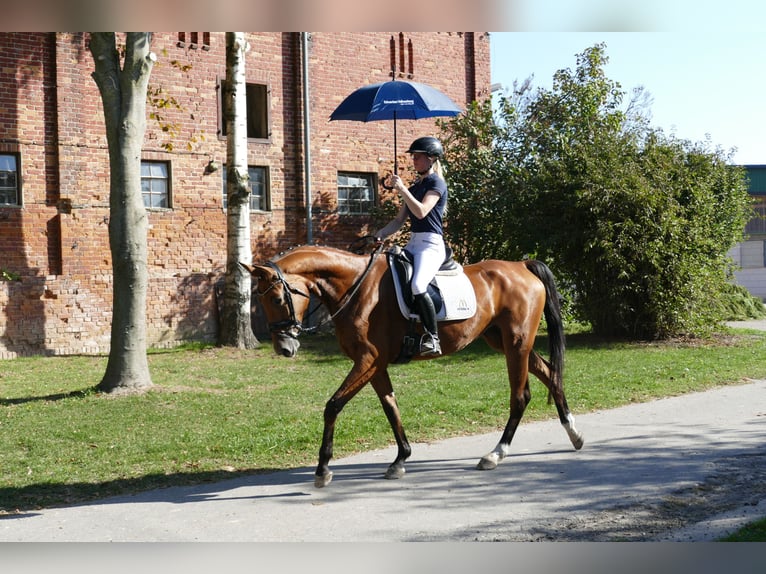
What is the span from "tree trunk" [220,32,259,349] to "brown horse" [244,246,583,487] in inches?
417

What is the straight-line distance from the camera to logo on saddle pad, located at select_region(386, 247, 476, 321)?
294 inches

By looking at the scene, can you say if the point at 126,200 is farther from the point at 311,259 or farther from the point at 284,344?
the point at 284,344

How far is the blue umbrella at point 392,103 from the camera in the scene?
39.9 ft

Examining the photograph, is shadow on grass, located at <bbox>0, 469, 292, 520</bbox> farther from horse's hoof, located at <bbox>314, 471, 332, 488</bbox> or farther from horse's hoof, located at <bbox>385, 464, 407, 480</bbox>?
horse's hoof, located at <bbox>385, 464, 407, 480</bbox>

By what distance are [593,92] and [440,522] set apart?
54.0 ft

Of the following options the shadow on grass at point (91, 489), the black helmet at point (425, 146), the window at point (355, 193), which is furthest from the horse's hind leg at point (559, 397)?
the window at point (355, 193)

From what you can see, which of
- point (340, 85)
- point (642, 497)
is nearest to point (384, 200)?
point (340, 85)

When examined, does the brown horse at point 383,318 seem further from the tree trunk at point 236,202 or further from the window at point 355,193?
the window at point 355,193

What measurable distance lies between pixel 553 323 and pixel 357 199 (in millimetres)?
14839

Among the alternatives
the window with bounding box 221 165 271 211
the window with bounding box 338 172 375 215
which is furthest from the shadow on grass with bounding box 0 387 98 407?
the window with bounding box 338 172 375 215

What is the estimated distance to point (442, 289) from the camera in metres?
7.64

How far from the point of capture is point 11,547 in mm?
5641

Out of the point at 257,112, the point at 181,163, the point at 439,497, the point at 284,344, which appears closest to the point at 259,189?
the point at 257,112
